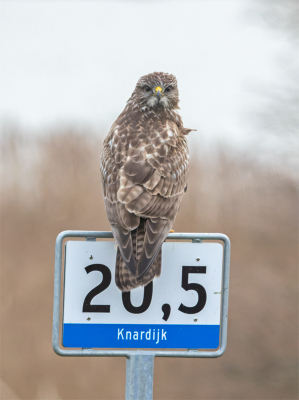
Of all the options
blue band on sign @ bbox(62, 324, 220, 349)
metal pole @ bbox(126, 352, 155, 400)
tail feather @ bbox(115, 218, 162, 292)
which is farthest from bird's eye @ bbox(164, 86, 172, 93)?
metal pole @ bbox(126, 352, 155, 400)

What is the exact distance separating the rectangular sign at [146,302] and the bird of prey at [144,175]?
0.07 m

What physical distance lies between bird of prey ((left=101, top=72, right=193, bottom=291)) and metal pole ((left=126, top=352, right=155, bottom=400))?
302mm

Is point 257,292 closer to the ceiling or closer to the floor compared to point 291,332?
closer to the ceiling

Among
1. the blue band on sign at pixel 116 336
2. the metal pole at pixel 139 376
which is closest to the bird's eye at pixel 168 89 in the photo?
the blue band on sign at pixel 116 336

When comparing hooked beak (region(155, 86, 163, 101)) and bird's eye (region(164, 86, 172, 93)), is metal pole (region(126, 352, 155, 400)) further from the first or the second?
bird's eye (region(164, 86, 172, 93))

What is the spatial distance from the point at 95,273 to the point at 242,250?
7.28 m

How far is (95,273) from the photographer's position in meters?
2.26

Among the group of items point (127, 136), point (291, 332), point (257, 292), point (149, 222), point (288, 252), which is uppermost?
point (127, 136)

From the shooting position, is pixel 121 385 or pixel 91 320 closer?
pixel 91 320

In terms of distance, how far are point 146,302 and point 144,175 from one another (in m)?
0.75

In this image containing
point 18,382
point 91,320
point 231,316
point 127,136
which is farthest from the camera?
point 231,316

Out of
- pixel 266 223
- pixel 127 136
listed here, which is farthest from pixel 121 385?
pixel 127 136

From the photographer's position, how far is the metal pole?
2.13m

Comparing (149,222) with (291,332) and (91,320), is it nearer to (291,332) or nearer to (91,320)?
(91,320)
